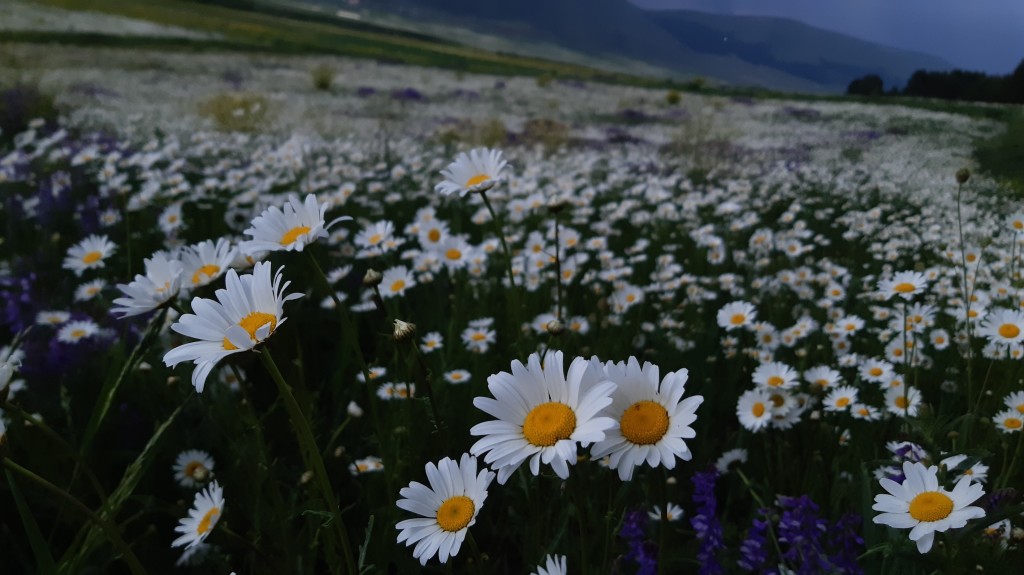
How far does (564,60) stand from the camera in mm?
4645

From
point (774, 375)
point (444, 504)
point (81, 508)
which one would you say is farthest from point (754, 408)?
point (81, 508)

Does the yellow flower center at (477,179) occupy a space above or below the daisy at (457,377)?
above

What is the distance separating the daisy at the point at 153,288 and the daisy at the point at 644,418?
1.49 ft

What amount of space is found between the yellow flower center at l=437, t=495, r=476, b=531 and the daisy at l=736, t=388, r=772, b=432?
640 mm

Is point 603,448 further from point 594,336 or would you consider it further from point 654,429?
point 594,336

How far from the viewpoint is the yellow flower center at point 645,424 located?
18.8 inches

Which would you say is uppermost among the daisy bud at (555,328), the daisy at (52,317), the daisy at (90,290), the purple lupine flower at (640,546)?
the daisy bud at (555,328)

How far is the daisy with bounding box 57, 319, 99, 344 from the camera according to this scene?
1.35 metres

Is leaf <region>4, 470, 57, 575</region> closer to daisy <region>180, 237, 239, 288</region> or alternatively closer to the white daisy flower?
daisy <region>180, 237, 239, 288</region>

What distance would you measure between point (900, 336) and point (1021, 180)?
55 centimetres

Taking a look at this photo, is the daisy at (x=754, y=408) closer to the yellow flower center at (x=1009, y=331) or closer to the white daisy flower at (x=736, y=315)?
the white daisy flower at (x=736, y=315)

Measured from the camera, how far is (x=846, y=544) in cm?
73

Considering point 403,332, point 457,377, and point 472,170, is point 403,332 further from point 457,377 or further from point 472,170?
point 457,377

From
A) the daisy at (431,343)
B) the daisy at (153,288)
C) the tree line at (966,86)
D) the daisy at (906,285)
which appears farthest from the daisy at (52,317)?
the tree line at (966,86)
